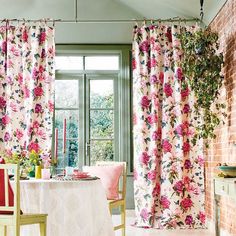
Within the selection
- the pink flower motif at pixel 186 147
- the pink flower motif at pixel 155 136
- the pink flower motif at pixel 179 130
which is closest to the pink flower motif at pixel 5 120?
the pink flower motif at pixel 155 136

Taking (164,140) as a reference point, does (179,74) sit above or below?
above

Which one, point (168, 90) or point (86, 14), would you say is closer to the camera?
point (168, 90)

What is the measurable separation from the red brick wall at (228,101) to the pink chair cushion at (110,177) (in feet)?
3.80

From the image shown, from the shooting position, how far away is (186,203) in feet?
21.4

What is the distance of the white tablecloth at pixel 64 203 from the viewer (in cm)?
423

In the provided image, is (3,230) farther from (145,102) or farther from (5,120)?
(145,102)

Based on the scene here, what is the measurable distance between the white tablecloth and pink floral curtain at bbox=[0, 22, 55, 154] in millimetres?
2511

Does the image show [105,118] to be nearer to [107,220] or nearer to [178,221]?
[178,221]

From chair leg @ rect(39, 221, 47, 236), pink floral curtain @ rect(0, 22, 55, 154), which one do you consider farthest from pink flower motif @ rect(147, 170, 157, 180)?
chair leg @ rect(39, 221, 47, 236)

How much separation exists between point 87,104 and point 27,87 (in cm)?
111

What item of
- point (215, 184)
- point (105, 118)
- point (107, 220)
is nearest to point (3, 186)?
point (107, 220)

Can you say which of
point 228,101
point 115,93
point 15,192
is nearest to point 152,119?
point 115,93

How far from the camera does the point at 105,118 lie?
7.64m

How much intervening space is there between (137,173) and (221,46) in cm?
200
